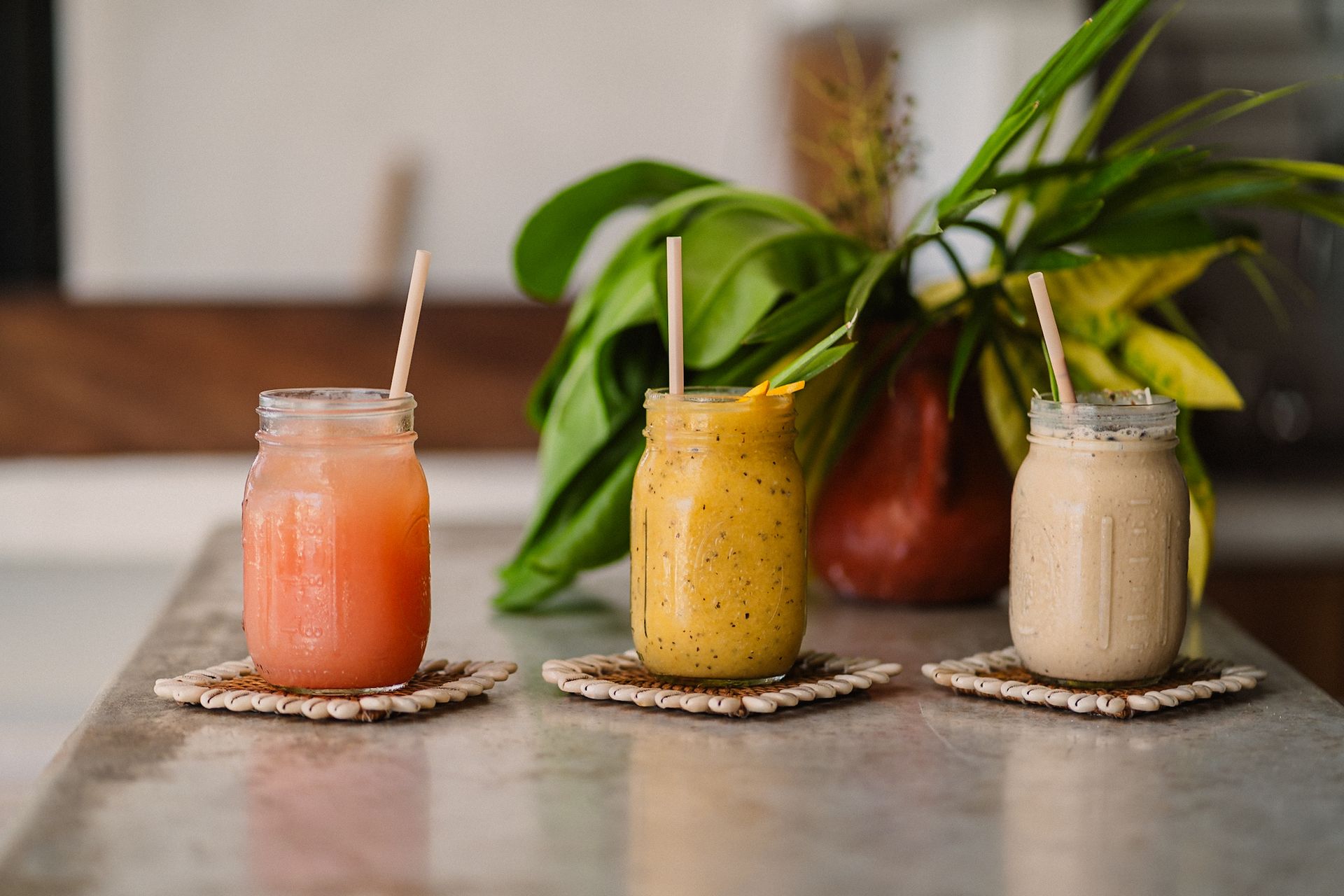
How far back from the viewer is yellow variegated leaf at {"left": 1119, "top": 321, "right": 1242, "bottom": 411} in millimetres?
989

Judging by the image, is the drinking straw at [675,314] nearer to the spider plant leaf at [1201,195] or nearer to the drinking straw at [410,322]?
the drinking straw at [410,322]

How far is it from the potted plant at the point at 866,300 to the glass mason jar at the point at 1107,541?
0.13 metres

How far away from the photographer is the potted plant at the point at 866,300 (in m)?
0.99

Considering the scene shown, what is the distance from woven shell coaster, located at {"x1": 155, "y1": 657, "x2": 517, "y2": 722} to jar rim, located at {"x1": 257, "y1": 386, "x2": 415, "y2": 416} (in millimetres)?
160

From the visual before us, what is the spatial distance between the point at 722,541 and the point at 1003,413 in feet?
1.37

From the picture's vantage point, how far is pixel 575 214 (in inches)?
44.0

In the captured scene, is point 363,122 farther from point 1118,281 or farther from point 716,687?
point 716,687

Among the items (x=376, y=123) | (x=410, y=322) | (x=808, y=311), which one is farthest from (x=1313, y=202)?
(x=376, y=123)

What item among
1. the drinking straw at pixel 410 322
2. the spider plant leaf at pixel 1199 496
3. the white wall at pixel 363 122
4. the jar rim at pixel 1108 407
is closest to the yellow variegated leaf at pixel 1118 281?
the spider plant leaf at pixel 1199 496

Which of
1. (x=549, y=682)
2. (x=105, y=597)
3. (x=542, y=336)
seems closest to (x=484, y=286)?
(x=542, y=336)

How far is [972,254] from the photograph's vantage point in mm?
2293

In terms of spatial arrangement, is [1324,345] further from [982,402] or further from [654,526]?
[654,526]

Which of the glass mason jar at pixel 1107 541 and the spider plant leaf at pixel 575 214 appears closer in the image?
the glass mason jar at pixel 1107 541

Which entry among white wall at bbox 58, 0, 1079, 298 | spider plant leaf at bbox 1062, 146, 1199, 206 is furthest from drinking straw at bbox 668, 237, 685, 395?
white wall at bbox 58, 0, 1079, 298
